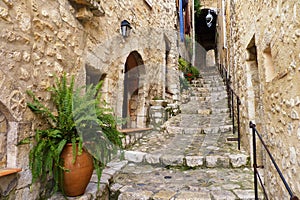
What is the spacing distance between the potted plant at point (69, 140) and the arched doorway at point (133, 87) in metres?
2.85

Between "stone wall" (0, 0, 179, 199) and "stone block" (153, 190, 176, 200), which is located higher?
"stone wall" (0, 0, 179, 199)

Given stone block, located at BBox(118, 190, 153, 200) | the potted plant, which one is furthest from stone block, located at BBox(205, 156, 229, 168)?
the potted plant

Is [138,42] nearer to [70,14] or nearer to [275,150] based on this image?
[70,14]

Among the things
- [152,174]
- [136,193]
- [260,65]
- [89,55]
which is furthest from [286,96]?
[89,55]

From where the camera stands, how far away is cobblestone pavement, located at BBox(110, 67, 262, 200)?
2.25 metres

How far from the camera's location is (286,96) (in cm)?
161

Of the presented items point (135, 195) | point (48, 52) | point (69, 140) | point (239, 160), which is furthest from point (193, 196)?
point (48, 52)

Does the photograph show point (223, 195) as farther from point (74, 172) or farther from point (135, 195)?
point (74, 172)

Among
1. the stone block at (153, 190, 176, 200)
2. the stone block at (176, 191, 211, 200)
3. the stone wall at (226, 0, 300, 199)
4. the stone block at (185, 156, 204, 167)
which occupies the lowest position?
the stone block at (153, 190, 176, 200)

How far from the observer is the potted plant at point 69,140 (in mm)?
1834

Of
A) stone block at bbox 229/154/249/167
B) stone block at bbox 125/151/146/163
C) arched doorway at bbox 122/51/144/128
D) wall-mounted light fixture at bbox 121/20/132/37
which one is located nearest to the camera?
stone block at bbox 229/154/249/167

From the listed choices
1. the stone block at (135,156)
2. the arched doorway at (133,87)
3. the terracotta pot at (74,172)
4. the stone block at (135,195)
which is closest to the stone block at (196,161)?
the stone block at (135,156)

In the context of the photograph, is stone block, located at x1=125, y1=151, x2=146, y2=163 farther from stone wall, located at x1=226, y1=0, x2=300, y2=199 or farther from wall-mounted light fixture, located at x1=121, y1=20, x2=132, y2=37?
wall-mounted light fixture, located at x1=121, y1=20, x2=132, y2=37

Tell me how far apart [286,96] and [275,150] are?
1.94ft
